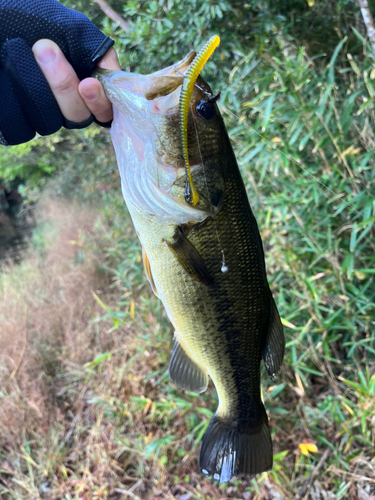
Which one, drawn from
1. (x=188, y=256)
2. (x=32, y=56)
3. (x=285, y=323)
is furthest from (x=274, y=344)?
(x=32, y=56)

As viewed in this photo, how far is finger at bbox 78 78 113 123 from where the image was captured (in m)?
0.93

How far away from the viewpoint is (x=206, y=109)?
96 cm

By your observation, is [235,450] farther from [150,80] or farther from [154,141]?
[150,80]

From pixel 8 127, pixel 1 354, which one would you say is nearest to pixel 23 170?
pixel 1 354

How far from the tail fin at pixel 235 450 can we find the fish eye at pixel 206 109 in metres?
1.17

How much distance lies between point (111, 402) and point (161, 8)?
3296mm

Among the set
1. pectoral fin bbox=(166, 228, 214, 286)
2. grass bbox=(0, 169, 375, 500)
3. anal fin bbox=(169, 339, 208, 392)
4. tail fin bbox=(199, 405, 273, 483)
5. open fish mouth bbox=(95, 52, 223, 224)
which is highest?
open fish mouth bbox=(95, 52, 223, 224)

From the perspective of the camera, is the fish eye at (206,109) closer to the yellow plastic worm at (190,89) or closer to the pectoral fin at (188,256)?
the yellow plastic worm at (190,89)

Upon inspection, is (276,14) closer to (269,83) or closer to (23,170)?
(269,83)

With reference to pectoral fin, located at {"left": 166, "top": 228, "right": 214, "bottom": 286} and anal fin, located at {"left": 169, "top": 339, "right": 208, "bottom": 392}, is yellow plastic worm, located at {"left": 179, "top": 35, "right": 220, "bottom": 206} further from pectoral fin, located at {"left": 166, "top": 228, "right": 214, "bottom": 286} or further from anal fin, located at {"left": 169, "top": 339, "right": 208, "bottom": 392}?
anal fin, located at {"left": 169, "top": 339, "right": 208, "bottom": 392}

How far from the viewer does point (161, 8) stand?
249 cm

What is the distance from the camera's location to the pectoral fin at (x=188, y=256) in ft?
3.41

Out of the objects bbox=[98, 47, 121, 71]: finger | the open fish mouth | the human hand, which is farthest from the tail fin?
bbox=[98, 47, 121, 71]: finger

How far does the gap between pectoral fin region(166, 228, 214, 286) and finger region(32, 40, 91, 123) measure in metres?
0.49
